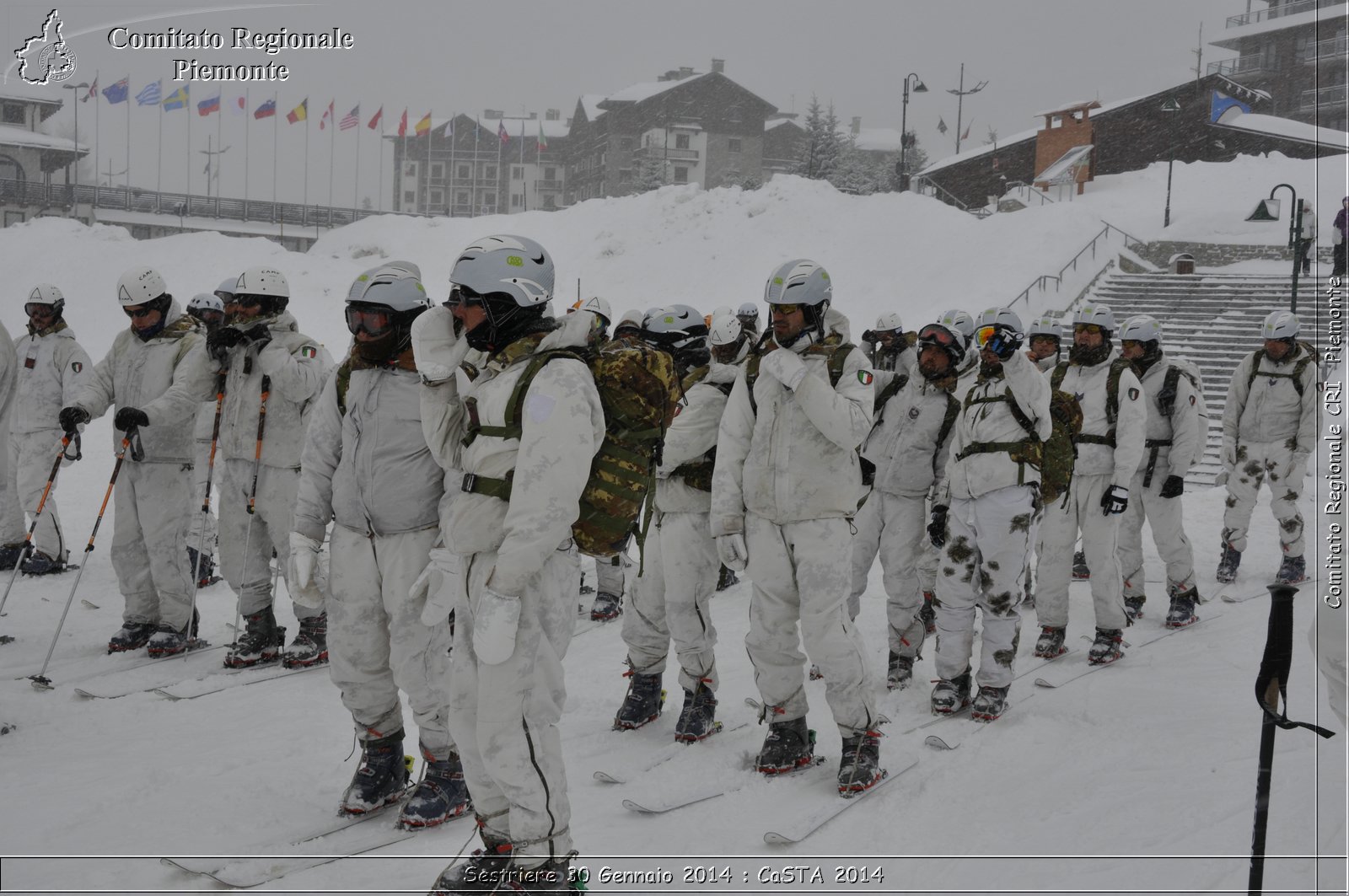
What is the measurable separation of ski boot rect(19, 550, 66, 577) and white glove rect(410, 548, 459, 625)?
6.77 m

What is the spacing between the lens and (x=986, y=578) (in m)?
6.08

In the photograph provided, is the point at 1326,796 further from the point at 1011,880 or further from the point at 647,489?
the point at 647,489

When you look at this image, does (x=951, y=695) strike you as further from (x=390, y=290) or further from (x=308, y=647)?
(x=308, y=647)

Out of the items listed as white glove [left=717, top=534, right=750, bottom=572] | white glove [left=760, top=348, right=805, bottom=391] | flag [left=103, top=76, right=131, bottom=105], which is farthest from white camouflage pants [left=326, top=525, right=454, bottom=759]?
flag [left=103, top=76, right=131, bottom=105]

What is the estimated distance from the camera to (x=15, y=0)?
802cm

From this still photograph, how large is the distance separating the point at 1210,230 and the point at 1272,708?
28.6 metres

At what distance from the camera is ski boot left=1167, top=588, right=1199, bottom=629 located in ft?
27.1

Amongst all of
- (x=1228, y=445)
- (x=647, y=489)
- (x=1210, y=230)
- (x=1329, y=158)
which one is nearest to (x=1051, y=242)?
(x=1210, y=230)

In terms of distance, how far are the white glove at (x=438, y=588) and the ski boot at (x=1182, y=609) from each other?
645 cm

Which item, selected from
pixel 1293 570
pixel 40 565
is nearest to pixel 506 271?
pixel 40 565

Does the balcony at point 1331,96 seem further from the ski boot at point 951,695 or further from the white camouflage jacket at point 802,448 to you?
the ski boot at point 951,695

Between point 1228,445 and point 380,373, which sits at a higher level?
point 380,373

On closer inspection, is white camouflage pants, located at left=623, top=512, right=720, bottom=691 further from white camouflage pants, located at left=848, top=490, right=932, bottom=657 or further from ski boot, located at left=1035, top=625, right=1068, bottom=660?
ski boot, located at left=1035, top=625, right=1068, bottom=660

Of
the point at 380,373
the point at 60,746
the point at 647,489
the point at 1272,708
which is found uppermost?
the point at 380,373
